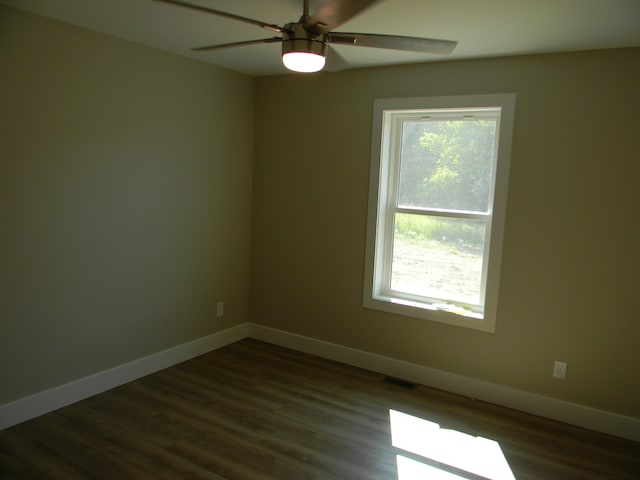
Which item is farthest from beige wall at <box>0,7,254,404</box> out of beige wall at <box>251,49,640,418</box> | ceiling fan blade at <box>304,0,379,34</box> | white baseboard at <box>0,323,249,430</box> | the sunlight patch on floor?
the sunlight patch on floor

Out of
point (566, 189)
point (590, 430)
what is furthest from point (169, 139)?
point (590, 430)

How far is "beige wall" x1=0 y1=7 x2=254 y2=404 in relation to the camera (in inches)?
103

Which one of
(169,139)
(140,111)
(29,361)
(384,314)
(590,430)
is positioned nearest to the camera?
(29,361)

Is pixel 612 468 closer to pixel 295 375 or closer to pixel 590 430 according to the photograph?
pixel 590 430

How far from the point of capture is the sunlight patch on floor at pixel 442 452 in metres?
2.45

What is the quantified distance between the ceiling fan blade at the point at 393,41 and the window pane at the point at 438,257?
5.50 feet

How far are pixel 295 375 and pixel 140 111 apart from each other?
88.7 inches

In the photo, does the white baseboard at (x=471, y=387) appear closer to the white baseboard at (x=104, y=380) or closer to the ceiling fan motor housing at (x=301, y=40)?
the white baseboard at (x=104, y=380)

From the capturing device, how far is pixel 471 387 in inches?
131

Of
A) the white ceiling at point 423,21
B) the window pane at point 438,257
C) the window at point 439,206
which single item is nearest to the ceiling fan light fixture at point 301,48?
the white ceiling at point 423,21

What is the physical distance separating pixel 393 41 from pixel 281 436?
2225 millimetres

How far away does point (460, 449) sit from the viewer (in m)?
2.67

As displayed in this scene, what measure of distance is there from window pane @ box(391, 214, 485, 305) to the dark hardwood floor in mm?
752

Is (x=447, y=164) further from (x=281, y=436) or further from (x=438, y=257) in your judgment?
A: (x=281, y=436)
